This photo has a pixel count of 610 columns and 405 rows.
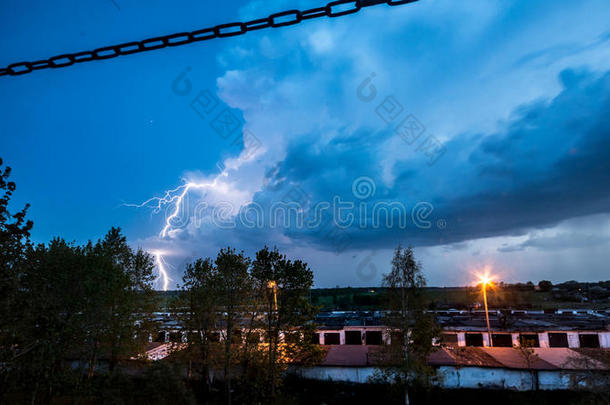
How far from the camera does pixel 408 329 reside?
24.9 meters

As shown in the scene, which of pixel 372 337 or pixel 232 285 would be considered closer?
pixel 232 285

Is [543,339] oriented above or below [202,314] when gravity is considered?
below

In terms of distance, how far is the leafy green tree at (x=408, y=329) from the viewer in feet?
80.2

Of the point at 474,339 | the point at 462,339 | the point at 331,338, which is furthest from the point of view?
the point at 331,338

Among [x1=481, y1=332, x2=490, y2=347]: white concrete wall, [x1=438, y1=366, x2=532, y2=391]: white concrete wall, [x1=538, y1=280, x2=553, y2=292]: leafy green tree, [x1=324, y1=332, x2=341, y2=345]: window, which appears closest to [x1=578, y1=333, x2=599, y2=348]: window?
[x1=481, y1=332, x2=490, y2=347]: white concrete wall

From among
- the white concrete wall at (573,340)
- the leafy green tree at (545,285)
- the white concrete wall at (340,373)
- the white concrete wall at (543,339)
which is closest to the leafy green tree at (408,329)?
the white concrete wall at (340,373)

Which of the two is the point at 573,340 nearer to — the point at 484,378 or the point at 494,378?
the point at 494,378

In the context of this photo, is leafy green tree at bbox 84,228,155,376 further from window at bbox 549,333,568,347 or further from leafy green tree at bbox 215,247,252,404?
window at bbox 549,333,568,347

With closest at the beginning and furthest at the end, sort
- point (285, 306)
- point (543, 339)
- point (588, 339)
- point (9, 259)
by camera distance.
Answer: point (9, 259) < point (285, 306) < point (543, 339) < point (588, 339)

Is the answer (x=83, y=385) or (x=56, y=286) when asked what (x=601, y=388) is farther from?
(x=56, y=286)

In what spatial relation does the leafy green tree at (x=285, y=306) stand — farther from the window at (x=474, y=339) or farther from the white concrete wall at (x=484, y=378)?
the window at (x=474, y=339)

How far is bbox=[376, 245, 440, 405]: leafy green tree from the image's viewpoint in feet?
80.2

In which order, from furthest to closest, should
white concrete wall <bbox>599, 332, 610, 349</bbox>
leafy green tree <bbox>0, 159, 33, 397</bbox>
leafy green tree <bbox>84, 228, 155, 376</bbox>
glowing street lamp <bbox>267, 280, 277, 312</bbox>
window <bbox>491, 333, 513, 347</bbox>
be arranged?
window <bbox>491, 333, 513, 347</bbox>, white concrete wall <bbox>599, 332, 610, 349</bbox>, glowing street lamp <bbox>267, 280, 277, 312</bbox>, leafy green tree <bbox>84, 228, 155, 376</bbox>, leafy green tree <bbox>0, 159, 33, 397</bbox>

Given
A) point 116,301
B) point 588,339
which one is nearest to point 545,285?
point 588,339
